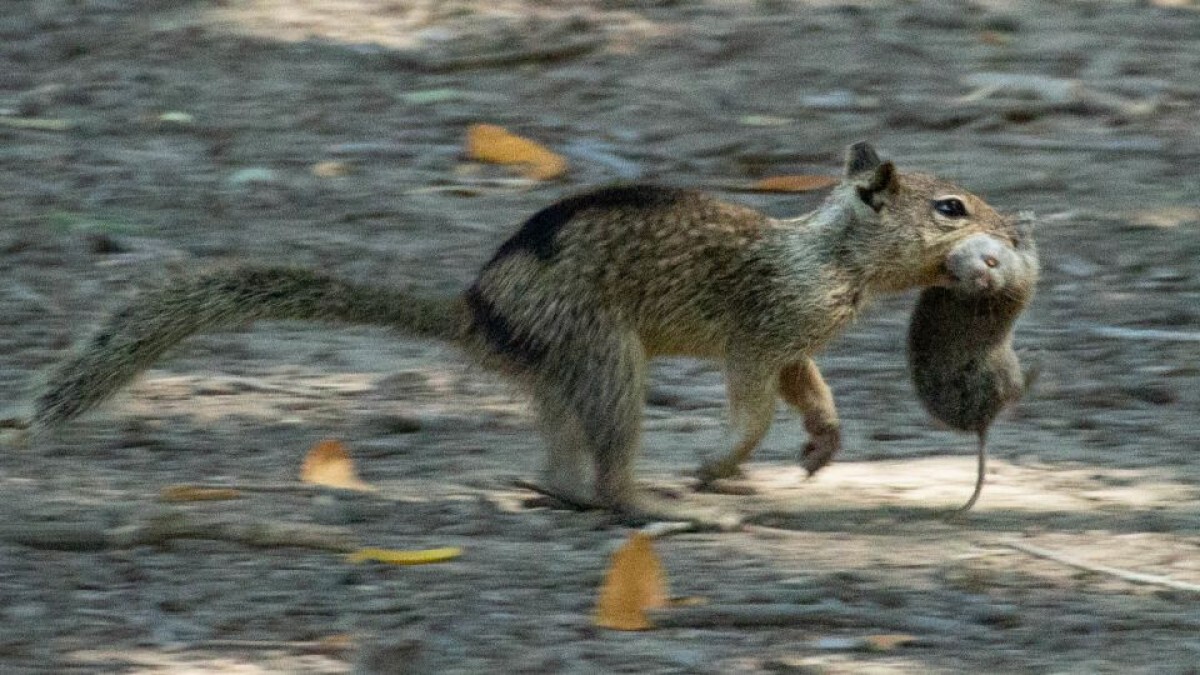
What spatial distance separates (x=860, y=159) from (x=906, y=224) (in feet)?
1.49

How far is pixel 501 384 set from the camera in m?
6.06

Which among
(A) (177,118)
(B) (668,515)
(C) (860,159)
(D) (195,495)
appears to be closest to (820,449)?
(B) (668,515)

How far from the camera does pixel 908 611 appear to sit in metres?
4.67

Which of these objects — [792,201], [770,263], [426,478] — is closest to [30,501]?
[426,478]

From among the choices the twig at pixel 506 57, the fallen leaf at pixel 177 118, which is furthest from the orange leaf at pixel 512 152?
the fallen leaf at pixel 177 118

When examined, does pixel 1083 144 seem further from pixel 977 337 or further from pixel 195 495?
pixel 195 495

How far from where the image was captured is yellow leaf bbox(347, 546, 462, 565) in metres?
4.98

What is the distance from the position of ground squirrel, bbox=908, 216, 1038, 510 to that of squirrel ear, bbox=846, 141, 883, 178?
1.73 ft

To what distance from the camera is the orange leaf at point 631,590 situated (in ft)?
14.9

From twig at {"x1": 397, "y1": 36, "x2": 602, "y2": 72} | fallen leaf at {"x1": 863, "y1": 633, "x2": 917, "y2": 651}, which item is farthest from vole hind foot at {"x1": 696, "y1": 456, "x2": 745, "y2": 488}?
twig at {"x1": 397, "y1": 36, "x2": 602, "y2": 72}

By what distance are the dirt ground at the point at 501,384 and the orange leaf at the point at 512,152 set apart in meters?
0.09

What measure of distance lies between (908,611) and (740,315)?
4.29 feet

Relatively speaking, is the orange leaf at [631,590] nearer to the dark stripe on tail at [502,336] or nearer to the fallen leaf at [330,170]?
the dark stripe on tail at [502,336]

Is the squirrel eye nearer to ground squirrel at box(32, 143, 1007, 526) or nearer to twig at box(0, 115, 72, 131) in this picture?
ground squirrel at box(32, 143, 1007, 526)
